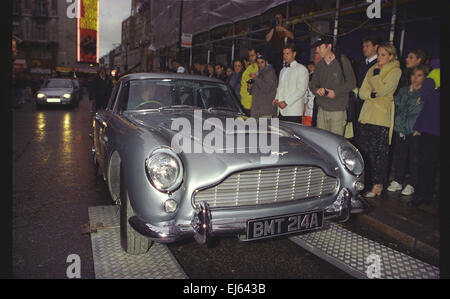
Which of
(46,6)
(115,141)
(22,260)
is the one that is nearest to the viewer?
(22,260)

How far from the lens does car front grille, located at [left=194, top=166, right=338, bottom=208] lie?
2.32m

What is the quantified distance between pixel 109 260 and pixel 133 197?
1.85 feet

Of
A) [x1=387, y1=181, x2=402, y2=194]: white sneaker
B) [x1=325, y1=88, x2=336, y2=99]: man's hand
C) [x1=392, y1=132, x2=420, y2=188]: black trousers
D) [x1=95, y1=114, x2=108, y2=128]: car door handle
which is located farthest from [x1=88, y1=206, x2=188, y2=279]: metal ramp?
[x1=392, y1=132, x2=420, y2=188]: black trousers

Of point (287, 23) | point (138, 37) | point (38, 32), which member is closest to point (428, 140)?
point (287, 23)

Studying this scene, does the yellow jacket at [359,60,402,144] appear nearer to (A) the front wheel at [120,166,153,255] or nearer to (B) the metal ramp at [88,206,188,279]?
(B) the metal ramp at [88,206,188,279]

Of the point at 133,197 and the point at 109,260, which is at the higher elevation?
the point at 133,197

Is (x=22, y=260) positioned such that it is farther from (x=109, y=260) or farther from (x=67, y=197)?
(x=67, y=197)

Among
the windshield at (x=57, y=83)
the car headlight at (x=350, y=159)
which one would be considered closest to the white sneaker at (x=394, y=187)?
the car headlight at (x=350, y=159)

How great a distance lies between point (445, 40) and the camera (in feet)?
7.59

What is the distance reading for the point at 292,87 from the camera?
4668mm

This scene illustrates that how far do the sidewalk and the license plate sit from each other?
66 cm

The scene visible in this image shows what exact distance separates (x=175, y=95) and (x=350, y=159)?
Answer: 1.98 metres

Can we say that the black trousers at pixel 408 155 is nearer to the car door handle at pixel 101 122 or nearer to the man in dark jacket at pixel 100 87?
the car door handle at pixel 101 122
